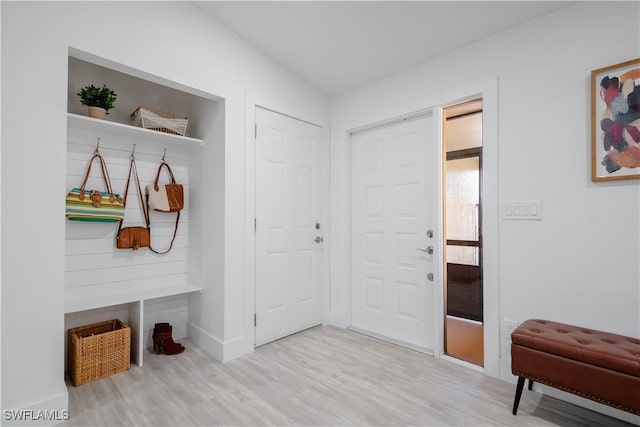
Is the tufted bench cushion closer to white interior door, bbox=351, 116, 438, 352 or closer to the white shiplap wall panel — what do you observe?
white interior door, bbox=351, 116, 438, 352

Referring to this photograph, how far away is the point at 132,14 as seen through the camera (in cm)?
204

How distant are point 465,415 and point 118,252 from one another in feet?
8.99

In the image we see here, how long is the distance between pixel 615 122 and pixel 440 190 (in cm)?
112

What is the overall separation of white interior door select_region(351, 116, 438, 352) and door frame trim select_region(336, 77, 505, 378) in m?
0.09

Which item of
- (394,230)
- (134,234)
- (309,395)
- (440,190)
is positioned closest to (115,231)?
(134,234)

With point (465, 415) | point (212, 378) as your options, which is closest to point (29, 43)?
point (212, 378)

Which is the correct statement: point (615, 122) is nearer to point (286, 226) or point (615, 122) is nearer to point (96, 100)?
point (286, 226)

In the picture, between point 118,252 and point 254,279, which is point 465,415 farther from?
point 118,252

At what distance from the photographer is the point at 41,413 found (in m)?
1.67

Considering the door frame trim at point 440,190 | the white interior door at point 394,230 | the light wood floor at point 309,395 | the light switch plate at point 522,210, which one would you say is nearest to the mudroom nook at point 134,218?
the light wood floor at point 309,395

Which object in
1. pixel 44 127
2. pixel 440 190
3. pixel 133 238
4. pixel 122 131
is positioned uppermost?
pixel 122 131

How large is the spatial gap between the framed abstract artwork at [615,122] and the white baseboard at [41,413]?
3.34m

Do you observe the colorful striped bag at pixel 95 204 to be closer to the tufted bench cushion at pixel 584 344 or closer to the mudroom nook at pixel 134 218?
the mudroom nook at pixel 134 218

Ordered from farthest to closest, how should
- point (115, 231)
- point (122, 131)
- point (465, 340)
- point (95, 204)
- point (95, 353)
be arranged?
1. point (465, 340)
2. point (115, 231)
3. point (122, 131)
4. point (95, 204)
5. point (95, 353)
